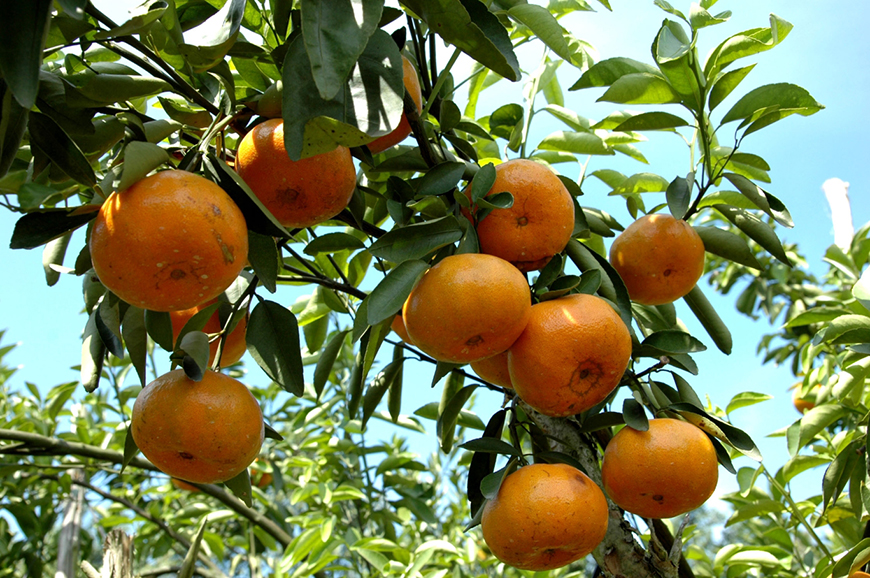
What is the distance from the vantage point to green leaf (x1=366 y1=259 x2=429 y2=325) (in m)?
0.91

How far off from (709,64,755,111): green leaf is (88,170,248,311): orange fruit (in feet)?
3.14

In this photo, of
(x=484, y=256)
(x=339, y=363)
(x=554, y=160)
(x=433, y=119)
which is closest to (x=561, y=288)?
(x=484, y=256)

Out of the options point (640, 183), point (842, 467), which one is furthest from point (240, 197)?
point (842, 467)

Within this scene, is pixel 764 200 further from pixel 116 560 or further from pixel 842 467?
pixel 116 560

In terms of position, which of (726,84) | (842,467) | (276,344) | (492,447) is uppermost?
(726,84)

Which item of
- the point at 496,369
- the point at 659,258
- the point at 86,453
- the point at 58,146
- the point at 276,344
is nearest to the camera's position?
the point at 58,146

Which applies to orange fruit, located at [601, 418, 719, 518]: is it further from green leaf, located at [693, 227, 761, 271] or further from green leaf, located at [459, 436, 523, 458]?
green leaf, located at [693, 227, 761, 271]

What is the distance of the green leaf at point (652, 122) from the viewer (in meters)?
1.33

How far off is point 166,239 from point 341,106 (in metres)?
0.26

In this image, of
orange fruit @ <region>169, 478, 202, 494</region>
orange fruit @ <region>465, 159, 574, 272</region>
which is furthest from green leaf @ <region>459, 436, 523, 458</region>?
orange fruit @ <region>169, 478, 202, 494</region>

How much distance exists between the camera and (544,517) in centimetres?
101

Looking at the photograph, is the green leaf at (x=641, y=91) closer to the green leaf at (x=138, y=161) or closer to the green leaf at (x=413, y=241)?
the green leaf at (x=413, y=241)

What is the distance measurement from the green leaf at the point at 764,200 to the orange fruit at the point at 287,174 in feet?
2.55

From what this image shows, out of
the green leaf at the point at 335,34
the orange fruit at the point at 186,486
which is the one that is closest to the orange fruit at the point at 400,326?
the green leaf at the point at 335,34
